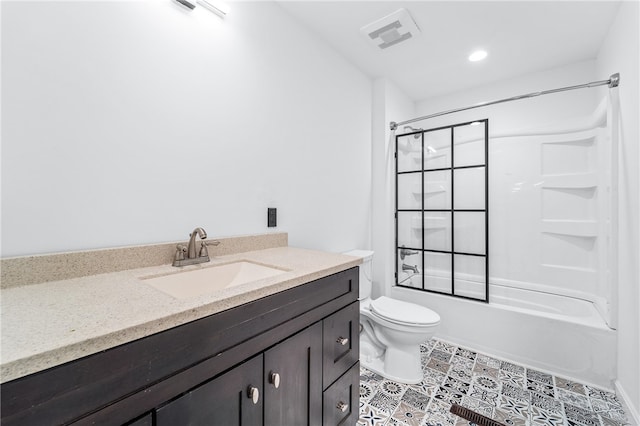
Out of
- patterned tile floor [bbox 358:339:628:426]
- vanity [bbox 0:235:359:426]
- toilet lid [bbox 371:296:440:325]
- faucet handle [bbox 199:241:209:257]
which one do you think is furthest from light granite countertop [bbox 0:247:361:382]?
patterned tile floor [bbox 358:339:628:426]

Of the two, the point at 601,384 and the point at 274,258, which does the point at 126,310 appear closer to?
the point at 274,258

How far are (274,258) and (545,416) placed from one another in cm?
175

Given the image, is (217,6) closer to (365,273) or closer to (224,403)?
(224,403)

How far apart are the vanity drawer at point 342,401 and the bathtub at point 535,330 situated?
55.2 inches

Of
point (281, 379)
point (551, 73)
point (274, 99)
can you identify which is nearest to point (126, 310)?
point (281, 379)

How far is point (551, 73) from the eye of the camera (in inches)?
97.3

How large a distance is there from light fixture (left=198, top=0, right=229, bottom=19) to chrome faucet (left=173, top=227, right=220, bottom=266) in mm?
1079

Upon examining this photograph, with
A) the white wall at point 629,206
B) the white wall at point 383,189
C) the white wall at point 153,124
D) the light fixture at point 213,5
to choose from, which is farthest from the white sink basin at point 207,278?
the white wall at point 629,206

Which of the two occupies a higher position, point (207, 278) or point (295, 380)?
point (207, 278)

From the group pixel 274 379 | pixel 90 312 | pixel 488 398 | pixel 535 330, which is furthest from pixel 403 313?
pixel 90 312

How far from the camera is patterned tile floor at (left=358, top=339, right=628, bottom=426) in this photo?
4.93ft

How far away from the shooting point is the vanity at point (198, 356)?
489 millimetres

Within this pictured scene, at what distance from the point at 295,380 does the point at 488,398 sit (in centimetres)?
141

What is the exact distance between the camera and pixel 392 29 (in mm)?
1918
